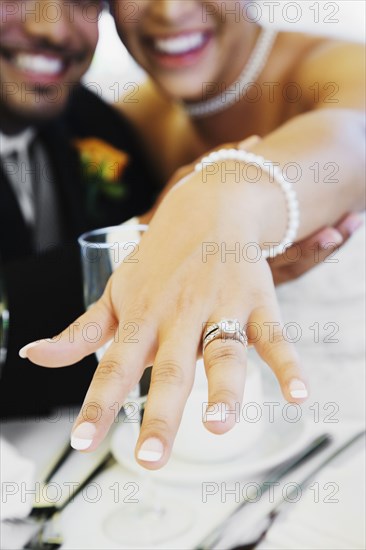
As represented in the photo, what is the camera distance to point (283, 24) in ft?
3.75

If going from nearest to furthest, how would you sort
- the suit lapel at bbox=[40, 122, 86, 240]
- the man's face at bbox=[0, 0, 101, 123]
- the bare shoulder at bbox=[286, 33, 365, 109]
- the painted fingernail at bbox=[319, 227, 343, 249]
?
the painted fingernail at bbox=[319, 227, 343, 249] < the bare shoulder at bbox=[286, 33, 365, 109] < the man's face at bbox=[0, 0, 101, 123] < the suit lapel at bbox=[40, 122, 86, 240]

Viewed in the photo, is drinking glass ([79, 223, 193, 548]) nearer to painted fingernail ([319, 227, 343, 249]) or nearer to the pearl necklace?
painted fingernail ([319, 227, 343, 249])

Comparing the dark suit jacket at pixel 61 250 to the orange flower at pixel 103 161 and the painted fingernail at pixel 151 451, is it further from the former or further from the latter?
the painted fingernail at pixel 151 451

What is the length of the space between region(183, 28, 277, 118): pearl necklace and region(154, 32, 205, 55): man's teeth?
0.30 ft

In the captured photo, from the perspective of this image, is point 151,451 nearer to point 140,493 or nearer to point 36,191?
point 140,493

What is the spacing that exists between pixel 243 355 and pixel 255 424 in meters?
0.17


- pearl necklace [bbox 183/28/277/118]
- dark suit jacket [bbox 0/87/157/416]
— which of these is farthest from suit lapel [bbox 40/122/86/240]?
pearl necklace [bbox 183/28/277/118]

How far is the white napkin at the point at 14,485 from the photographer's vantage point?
1.17 ft

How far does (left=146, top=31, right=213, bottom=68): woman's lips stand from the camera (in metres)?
0.92

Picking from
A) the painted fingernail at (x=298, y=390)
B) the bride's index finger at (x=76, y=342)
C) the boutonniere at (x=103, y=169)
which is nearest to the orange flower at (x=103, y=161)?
the boutonniere at (x=103, y=169)

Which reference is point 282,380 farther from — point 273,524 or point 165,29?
point 165,29

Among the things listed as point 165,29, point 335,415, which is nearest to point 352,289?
point 335,415

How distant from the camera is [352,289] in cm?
47

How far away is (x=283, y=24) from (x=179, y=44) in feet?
1.02
